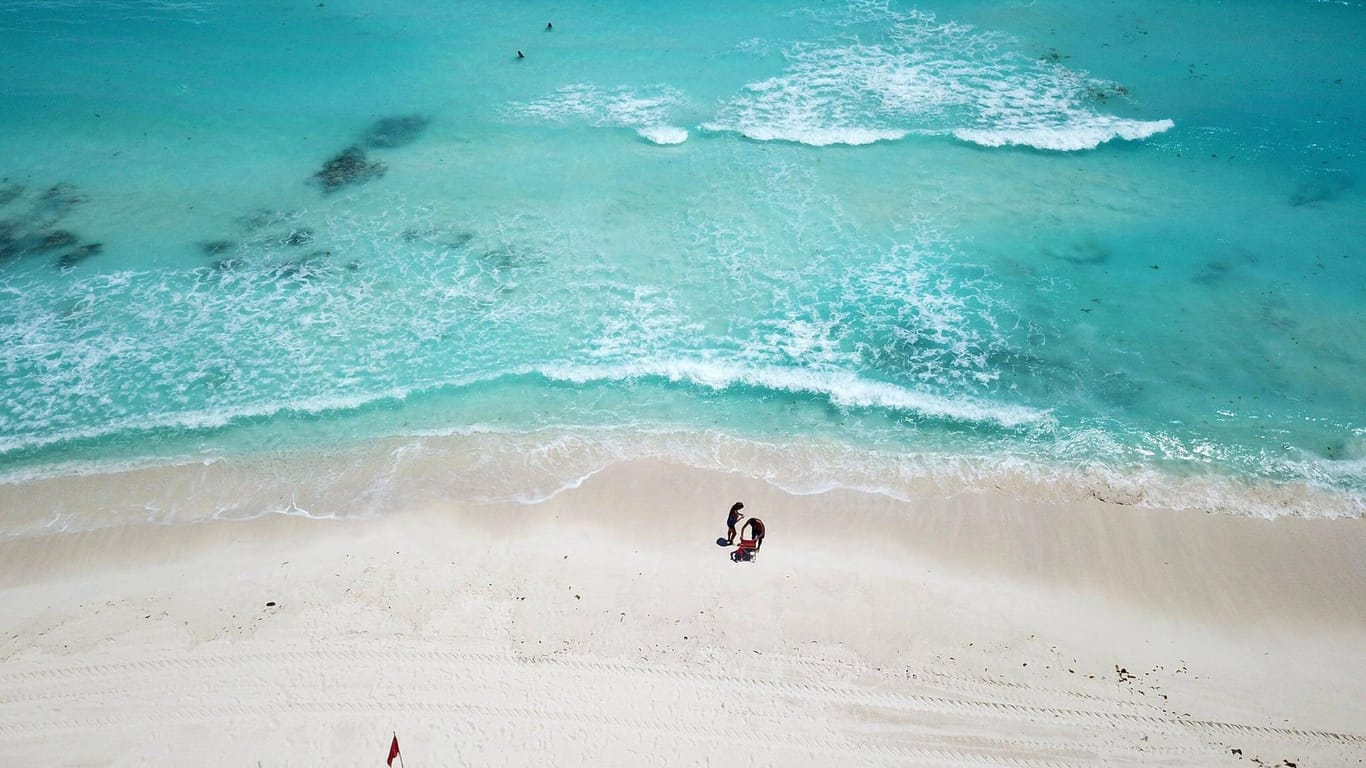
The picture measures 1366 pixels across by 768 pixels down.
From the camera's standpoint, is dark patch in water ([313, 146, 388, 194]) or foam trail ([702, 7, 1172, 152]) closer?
dark patch in water ([313, 146, 388, 194])

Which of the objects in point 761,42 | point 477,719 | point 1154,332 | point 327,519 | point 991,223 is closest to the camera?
point 477,719

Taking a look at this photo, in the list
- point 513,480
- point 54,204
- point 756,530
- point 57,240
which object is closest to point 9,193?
point 54,204

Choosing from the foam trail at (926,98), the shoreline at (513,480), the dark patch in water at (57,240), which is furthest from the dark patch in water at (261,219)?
the foam trail at (926,98)

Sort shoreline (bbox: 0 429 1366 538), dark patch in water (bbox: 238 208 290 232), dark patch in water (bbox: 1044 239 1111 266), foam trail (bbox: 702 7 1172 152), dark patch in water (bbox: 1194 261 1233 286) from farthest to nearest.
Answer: foam trail (bbox: 702 7 1172 152), dark patch in water (bbox: 238 208 290 232), dark patch in water (bbox: 1044 239 1111 266), dark patch in water (bbox: 1194 261 1233 286), shoreline (bbox: 0 429 1366 538)

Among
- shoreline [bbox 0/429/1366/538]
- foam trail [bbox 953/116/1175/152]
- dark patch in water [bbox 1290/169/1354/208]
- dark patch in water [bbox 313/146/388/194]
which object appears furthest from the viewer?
foam trail [bbox 953/116/1175/152]

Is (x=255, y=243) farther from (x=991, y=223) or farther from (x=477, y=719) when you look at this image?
(x=991, y=223)

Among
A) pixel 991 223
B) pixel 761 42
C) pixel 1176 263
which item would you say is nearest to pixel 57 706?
pixel 991 223

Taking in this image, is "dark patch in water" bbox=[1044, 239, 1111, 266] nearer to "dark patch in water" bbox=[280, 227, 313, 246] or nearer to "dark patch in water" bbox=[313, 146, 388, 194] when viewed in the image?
"dark patch in water" bbox=[313, 146, 388, 194]

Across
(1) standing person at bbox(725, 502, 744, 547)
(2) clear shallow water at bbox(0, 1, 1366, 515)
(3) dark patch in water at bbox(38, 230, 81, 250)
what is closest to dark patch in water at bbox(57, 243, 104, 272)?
(2) clear shallow water at bbox(0, 1, 1366, 515)
